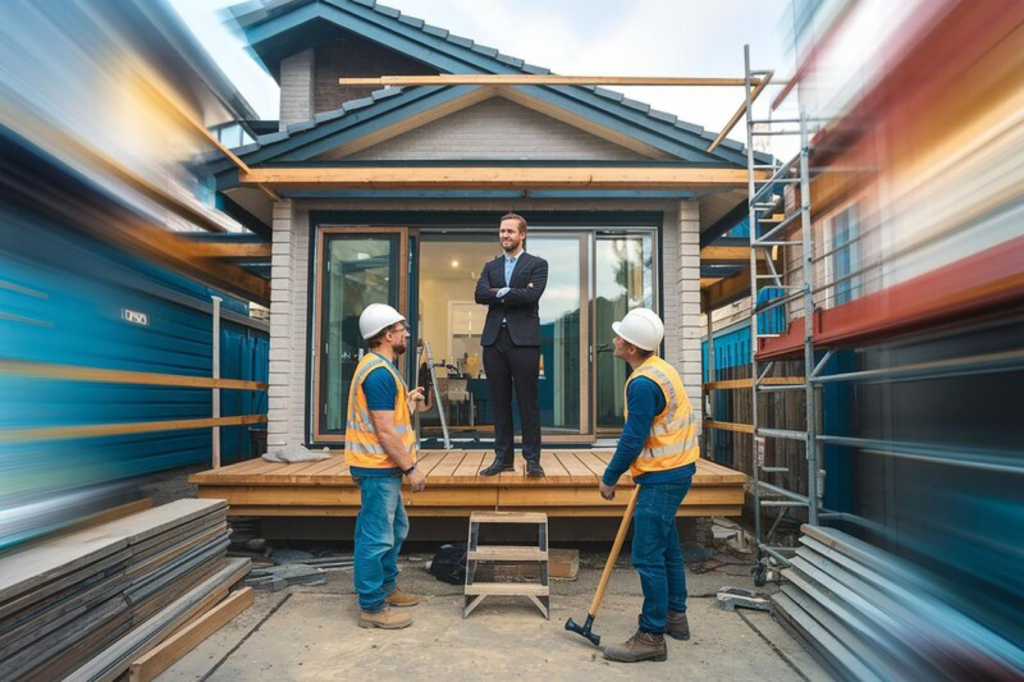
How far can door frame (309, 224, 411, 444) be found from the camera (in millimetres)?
5828

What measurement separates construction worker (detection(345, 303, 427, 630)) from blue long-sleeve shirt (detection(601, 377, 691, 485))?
1.16m

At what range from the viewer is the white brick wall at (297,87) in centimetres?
820

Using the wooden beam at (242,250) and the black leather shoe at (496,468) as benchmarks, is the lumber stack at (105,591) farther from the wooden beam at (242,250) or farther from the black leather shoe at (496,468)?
the wooden beam at (242,250)

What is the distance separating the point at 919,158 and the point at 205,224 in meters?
2.25

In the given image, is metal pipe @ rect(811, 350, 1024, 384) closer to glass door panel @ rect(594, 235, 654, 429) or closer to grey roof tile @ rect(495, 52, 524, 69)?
glass door panel @ rect(594, 235, 654, 429)

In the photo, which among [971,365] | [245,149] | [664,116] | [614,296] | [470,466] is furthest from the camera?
[614,296]

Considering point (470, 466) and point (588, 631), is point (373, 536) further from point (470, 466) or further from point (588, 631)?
point (470, 466)

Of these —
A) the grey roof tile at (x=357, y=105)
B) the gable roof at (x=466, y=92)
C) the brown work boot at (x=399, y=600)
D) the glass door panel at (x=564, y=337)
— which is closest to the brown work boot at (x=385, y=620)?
the brown work boot at (x=399, y=600)

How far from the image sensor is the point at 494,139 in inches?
232

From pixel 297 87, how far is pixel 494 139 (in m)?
3.97

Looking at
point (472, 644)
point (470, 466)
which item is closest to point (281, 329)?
point (470, 466)

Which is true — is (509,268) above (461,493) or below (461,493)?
above

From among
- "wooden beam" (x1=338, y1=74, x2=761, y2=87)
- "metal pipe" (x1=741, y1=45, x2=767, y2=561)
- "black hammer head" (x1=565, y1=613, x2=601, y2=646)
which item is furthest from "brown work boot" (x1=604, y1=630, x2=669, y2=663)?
"wooden beam" (x1=338, y1=74, x2=761, y2=87)

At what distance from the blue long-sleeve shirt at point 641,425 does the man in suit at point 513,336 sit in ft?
4.45
